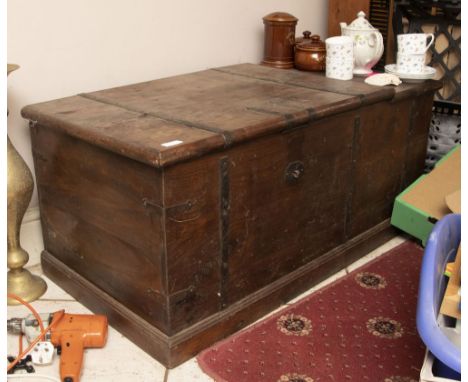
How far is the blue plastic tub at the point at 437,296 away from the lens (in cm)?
107

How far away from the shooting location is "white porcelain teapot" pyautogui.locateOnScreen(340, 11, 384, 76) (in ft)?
6.53

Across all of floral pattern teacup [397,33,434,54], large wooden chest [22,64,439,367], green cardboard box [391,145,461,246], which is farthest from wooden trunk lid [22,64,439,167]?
green cardboard box [391,145,461,246]

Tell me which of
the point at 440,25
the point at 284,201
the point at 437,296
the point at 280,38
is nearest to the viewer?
the point at 437,296

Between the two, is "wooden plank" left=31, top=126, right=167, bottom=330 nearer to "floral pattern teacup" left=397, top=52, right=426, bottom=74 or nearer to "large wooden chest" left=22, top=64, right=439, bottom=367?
"large wooden chest" left=22, top=64, right=439, bottom=367

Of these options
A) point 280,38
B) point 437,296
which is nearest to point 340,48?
point 280,38

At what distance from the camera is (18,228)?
5.56 feet

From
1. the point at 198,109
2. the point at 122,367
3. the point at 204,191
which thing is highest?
the point at 198,109

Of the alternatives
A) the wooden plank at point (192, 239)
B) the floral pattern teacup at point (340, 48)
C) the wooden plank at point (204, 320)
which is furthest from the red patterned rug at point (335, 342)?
the floral pattern teacup at point (340, 48)

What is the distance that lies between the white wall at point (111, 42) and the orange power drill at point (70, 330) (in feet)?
1.52

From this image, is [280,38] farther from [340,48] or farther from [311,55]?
[340,48]

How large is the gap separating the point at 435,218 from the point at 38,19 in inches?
52.3

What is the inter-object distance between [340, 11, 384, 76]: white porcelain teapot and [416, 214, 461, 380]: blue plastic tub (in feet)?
2.58

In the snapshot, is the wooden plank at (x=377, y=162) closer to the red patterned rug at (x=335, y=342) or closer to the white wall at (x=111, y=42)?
the red patterned rug at (x=335, y=342)

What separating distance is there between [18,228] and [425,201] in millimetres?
1258
